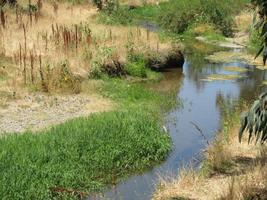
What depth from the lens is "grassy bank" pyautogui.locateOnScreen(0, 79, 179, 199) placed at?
981 cm

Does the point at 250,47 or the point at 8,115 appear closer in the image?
the point at 8,115

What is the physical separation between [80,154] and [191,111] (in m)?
6.34

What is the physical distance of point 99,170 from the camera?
37.2ft

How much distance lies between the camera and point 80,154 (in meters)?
11.4

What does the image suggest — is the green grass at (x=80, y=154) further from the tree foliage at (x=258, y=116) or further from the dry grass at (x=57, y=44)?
the dry grass at (x=57, y=44)

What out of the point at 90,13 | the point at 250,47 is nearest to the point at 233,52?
the point at 250,47

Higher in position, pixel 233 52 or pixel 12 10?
pixel 12 10

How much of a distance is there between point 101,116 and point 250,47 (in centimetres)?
1754

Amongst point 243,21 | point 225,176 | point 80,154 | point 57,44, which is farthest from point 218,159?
point 243,21

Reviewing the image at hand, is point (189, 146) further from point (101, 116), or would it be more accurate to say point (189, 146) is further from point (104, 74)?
point (104, 74)

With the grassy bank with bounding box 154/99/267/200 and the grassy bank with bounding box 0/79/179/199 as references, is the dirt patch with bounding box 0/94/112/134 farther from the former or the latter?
the grassy bank with bounding box 154/99/267/200

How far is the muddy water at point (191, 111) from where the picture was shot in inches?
440

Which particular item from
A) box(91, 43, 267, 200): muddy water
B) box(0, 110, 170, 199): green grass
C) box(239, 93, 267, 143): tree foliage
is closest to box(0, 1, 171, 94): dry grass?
box(91, 43, 267, 200): muddy water

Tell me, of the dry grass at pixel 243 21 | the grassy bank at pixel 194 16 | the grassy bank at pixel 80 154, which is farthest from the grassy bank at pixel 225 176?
the dry grass at pixel 243 21
